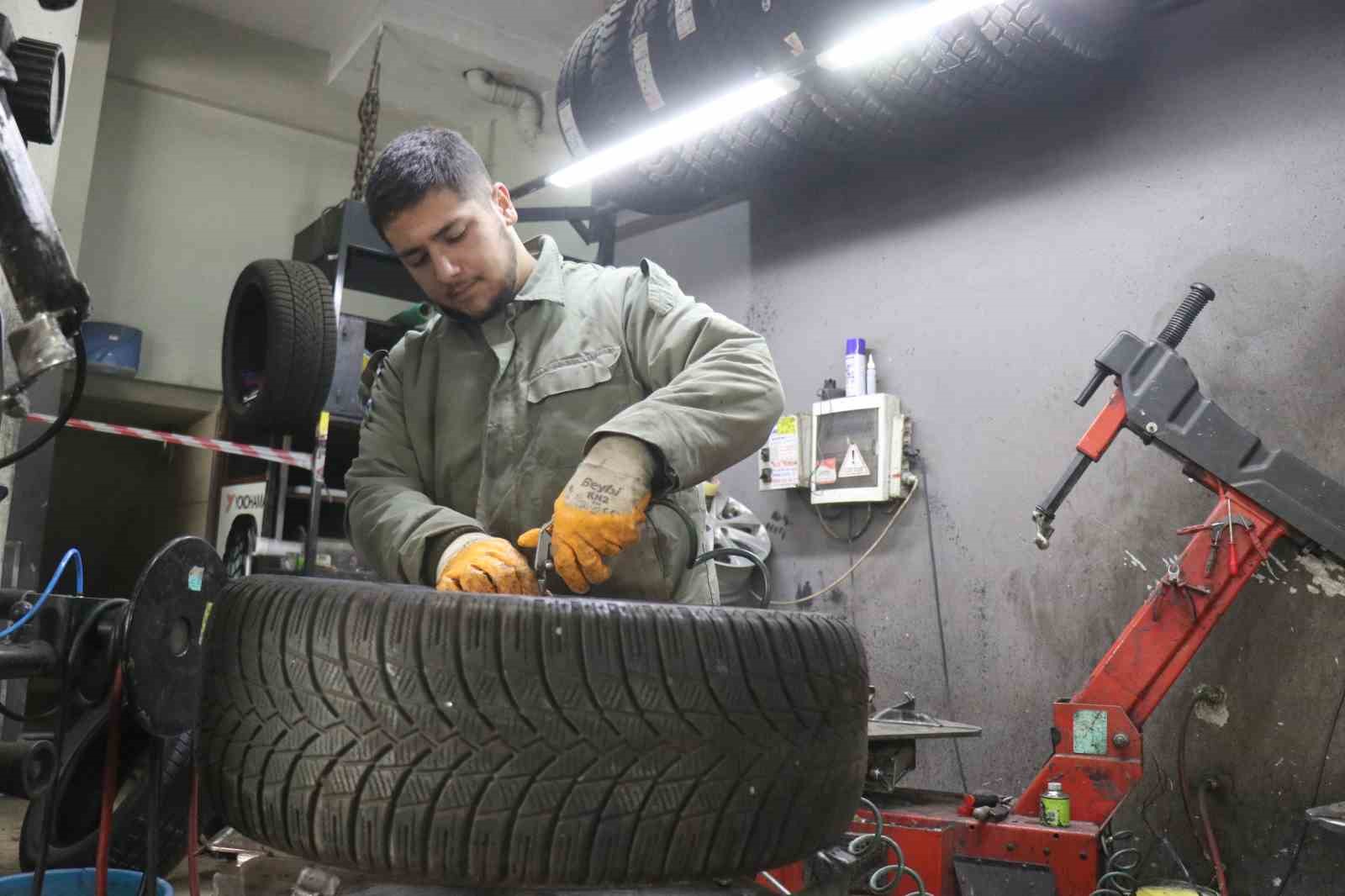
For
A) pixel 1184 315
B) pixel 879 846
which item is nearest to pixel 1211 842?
pixel 879 846

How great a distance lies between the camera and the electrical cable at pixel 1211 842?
2.40 metres

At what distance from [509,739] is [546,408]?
22.2 inches

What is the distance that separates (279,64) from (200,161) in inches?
24.8

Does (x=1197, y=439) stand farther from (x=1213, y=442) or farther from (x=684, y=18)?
(x=684, y=18)

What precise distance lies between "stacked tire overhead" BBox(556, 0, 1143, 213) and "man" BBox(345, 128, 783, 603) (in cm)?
159

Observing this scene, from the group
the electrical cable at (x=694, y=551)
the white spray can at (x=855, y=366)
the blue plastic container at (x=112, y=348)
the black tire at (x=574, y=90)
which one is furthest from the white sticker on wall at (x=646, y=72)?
the blue plastic container at (x=112, y=348)

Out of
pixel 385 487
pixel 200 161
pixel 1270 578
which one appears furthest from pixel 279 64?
pixel 1270 578

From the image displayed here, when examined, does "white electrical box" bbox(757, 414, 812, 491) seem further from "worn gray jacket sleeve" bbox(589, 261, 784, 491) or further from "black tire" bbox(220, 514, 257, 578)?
"worn gray jacket sleeve" bbox(589, 261, 784, 491)

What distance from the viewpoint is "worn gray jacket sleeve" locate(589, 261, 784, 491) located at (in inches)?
41.3

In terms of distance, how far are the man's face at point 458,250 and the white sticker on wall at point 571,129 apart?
2.26m

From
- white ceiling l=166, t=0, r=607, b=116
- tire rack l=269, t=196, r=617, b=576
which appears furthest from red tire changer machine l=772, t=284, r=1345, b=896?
white ceiling l=166, t=0, r=607, b=116

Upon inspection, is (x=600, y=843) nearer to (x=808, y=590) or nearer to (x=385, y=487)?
(x=385, y=487)

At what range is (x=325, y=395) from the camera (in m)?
3.55

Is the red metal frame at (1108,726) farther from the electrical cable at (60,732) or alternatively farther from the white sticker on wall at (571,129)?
the white sticker on wall at (571,129)
